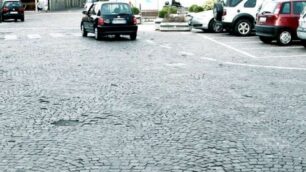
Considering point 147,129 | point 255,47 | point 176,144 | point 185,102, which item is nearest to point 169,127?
point 147,129

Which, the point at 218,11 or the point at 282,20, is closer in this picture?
the point at 282,20

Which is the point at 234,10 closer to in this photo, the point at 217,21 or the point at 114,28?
the point at 217,21

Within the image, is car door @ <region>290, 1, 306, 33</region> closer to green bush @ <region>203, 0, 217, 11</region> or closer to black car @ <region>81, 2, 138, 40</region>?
black car @ <region>81, 2, 138, 40</region>

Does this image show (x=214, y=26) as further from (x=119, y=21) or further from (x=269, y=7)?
(x=269, y=7)

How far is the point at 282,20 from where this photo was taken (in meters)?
18.7

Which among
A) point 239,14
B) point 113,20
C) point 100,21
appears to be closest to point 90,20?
point 100,21

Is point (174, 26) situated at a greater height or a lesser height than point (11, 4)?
lesser

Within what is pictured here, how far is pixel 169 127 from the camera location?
7496mm

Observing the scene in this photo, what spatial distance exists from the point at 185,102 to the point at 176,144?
264 centimetres

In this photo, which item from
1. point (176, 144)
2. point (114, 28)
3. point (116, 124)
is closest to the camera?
point (176, 144)

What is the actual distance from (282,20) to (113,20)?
21.1 ft

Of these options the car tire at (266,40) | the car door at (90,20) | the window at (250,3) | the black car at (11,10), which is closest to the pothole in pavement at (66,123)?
the car tire at (266,40)

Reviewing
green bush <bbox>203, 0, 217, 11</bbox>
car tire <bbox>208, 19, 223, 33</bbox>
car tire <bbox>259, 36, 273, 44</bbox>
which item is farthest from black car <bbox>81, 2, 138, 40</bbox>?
green bush <bbox>203, 0, 217, 11</bbox>

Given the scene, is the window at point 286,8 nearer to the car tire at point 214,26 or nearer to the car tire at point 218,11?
the car tire at point 218,11
